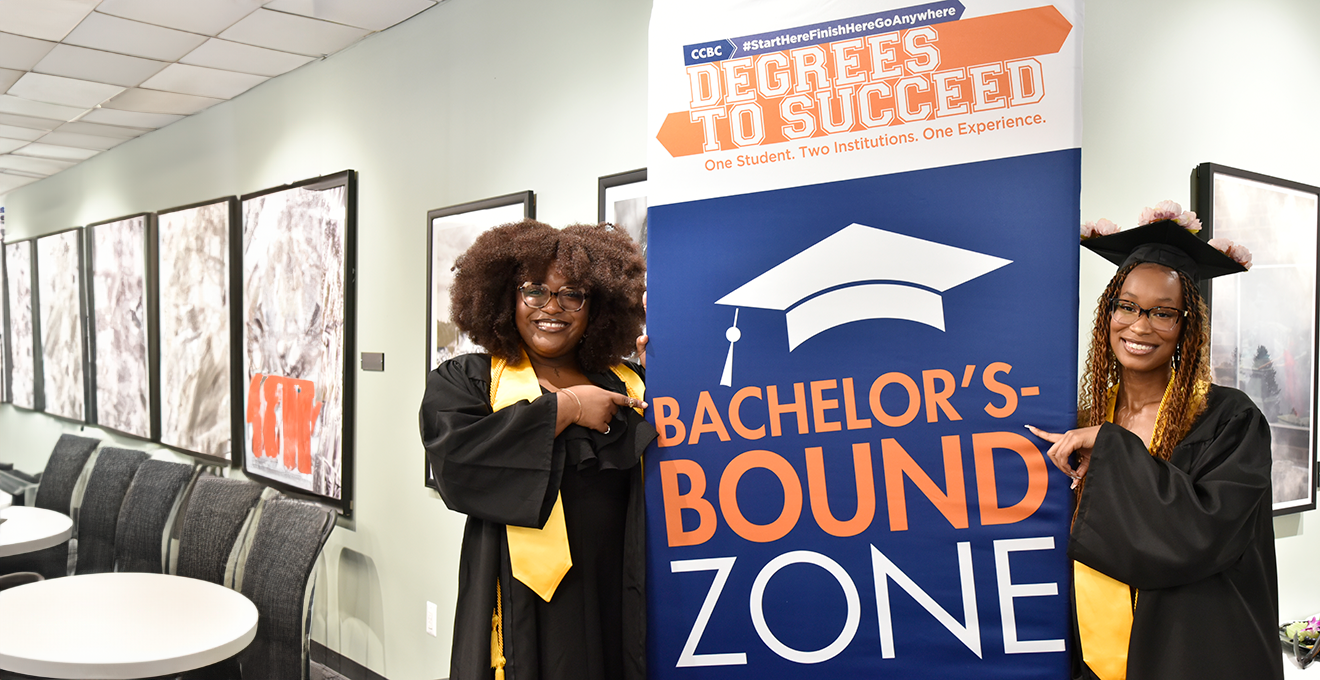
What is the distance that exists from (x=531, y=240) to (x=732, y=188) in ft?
1.49

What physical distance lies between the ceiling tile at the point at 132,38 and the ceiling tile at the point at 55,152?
2696 millimetres

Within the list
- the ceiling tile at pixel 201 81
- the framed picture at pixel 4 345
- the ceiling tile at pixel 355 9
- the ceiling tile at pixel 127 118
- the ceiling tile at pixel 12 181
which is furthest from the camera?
the framed picture at pixel 4 345

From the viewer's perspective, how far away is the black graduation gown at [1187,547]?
131 cm

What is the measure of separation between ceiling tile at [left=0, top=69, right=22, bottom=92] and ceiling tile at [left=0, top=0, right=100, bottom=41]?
27.1 inches

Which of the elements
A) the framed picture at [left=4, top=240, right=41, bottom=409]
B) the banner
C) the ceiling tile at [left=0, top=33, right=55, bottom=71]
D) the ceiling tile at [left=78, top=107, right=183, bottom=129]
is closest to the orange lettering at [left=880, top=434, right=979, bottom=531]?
the banner

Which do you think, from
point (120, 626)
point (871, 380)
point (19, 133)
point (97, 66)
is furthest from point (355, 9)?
point (19, 133)

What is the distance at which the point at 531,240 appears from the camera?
1.70m

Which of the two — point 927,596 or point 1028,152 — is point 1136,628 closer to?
point 927,596

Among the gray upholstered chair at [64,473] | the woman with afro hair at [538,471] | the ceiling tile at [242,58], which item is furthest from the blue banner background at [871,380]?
the gray upholstered chair at [64,473]

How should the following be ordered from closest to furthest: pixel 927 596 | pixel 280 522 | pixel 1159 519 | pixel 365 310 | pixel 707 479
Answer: pixel 1159 519 → pixel 927 596 → pixel 707 479 → pixel 280 522 → pixel 365 310

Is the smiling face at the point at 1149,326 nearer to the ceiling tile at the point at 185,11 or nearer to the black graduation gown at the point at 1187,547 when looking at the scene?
the black graduation gown at the point at 1187,547

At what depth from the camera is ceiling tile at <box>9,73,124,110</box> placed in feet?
13.3

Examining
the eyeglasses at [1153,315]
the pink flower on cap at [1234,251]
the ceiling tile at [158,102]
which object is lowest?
the eyeglasses at [1153,315]

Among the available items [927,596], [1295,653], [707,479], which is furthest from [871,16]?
[1295,653]
